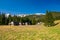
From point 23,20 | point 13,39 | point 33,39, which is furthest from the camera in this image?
point 23,20

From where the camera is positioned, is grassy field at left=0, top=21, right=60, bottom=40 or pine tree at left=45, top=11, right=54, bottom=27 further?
pine tree at left=45, top=11, right=54, bottom=27

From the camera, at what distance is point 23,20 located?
136m

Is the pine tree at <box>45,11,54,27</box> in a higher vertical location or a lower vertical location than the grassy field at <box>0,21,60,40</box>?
higher

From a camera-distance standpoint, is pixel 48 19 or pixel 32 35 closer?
pixel 32 35

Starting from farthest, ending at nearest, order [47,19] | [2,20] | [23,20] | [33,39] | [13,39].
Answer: [23,20] < [2,20] < [47,19] < [13,39] < [33,39]

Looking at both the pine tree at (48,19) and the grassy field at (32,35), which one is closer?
the grassy field at (32,35)

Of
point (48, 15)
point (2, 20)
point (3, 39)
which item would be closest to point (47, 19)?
point (48, 15)

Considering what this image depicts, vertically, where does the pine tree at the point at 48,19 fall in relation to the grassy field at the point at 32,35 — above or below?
above

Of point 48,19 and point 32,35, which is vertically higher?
point 48,19

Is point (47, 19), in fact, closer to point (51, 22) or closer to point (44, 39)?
point (51, 22)

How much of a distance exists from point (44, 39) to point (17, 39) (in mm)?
3499

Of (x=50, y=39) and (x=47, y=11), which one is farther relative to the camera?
(x=47, y=11)

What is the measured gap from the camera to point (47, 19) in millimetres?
55469

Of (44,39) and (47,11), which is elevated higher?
(47,11)
